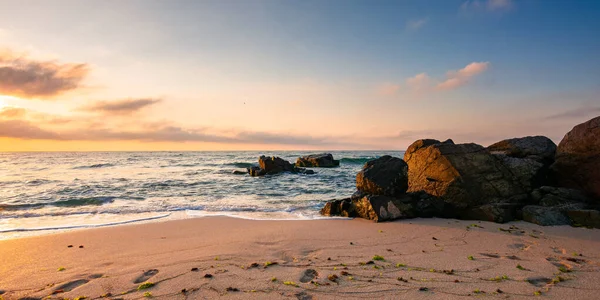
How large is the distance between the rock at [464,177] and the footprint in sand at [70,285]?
31.3ft

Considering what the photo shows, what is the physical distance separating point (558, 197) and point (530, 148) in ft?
10.2

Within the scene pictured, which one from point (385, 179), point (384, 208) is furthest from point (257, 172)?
point (384, 208)

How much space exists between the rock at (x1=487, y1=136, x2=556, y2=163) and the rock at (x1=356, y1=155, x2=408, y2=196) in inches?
177

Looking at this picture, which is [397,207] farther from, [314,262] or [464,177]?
[314,262]

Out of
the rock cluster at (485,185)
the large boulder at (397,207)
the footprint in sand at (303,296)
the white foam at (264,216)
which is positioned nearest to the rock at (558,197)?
the rock cluster at (485,185)

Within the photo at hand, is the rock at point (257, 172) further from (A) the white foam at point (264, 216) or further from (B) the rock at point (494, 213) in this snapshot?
(B) the rock at point (494, 213)

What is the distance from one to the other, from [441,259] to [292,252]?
111 inches

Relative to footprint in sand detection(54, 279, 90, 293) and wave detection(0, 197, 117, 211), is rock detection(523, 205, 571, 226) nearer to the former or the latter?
footprint in sand detection(54, 279, 90, 293)

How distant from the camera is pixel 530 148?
12000 mm

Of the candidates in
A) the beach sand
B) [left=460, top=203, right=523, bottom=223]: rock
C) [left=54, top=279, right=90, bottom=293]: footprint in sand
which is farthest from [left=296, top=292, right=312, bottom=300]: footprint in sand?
[left=460, top=203, right=523, bottom=223]: rock

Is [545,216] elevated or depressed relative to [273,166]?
depressed

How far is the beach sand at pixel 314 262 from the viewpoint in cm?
438

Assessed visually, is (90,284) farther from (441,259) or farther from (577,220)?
(577,220)

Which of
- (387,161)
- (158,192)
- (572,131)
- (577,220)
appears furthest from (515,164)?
(158,192)
